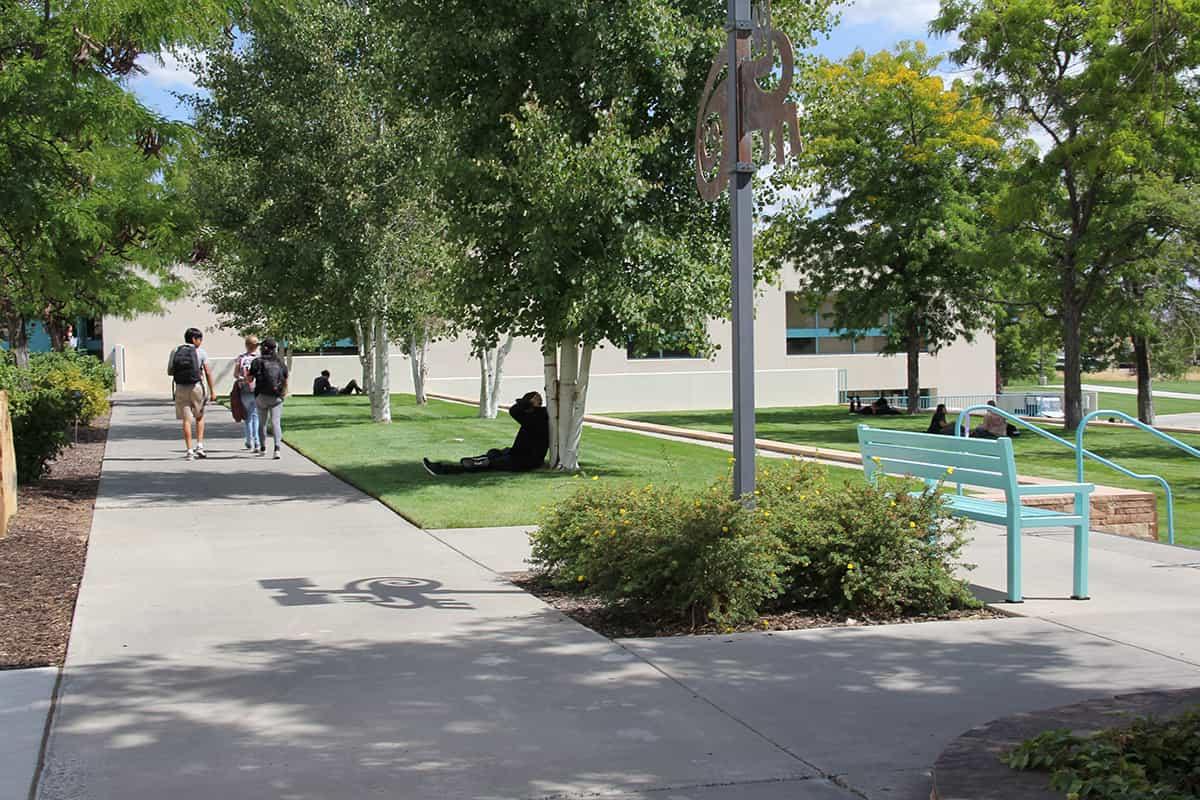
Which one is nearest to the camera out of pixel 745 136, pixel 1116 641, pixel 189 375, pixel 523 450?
pixel 1116 641

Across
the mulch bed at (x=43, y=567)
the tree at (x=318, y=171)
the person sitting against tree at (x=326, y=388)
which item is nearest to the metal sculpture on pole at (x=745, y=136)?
the mulch bed at (x=43, y=567)

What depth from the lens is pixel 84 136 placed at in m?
12.0

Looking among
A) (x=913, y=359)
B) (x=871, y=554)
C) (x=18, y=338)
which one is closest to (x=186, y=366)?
(x=871, y=554)

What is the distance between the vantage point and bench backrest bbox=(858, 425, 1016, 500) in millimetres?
7738

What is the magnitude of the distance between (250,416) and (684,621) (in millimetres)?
13310

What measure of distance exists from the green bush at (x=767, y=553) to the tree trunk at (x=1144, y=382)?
29.7 m

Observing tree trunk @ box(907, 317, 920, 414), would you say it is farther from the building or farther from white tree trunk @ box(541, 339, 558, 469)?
white tree trunk @ box(541, 339, 558, 469)

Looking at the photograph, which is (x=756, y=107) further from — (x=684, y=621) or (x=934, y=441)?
(x=684, y=621)

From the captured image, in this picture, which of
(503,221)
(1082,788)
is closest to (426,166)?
(503,221)

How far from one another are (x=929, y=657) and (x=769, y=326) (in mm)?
49571

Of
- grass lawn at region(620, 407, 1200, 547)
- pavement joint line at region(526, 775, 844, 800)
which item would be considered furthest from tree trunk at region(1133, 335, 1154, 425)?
pavement joint line at region(526, 775, 844, 800)

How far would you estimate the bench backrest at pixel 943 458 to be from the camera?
7.74 m

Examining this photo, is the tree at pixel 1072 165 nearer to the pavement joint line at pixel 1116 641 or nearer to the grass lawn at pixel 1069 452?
the grass lawn at pixel 1069 452

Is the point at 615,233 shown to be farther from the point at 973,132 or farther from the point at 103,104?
the point at 973,132
